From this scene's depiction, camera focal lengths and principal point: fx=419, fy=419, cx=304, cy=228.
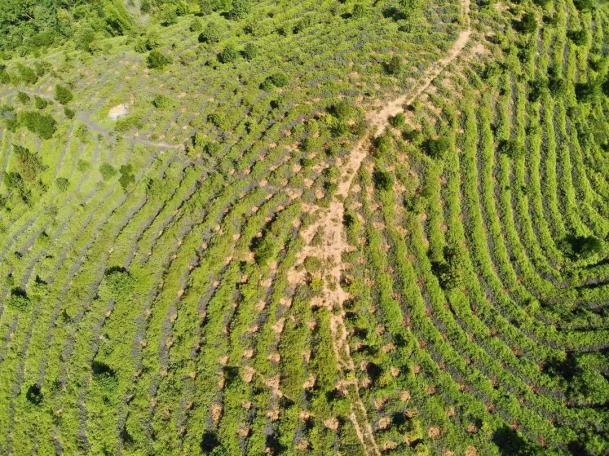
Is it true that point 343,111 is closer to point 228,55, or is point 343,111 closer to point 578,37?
point 228,55

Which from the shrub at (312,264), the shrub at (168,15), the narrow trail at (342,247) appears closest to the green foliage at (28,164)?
the shrub at (168,15)

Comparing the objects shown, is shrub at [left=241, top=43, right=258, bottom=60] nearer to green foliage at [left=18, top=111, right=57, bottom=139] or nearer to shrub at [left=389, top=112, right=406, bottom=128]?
shrub at [left=389, top=112, right=406, bottom=128]

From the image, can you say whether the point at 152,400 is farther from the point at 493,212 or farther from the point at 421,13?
the point at 421,13

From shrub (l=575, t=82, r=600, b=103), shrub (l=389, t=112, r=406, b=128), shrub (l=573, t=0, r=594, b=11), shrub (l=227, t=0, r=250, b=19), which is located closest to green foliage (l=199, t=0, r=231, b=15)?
shrub (l=227, t=0, r=250, b=19)

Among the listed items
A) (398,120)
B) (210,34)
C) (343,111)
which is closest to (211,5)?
(210,34)

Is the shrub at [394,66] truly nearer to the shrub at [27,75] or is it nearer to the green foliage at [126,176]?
the green foliage at [126,176]
